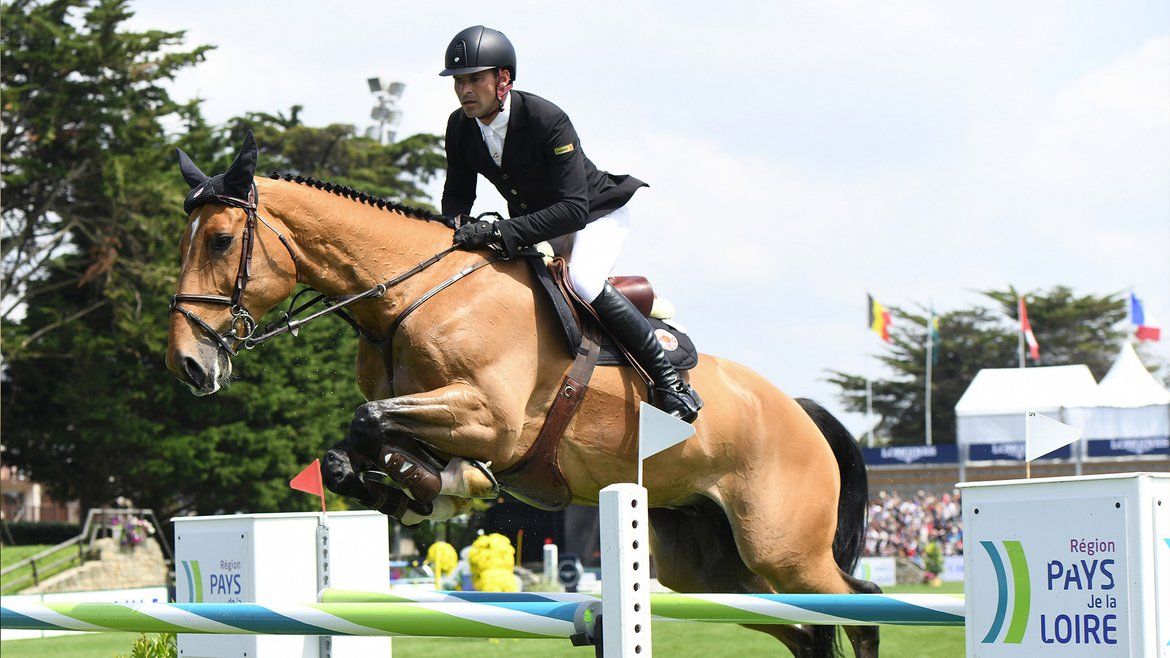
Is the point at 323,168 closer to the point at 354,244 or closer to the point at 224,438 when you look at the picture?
the point at 224,438

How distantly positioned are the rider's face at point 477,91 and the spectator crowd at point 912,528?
2202cm

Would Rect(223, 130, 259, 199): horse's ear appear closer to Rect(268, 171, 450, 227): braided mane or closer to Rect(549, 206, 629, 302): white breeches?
Rect(268, 171, 450, 227): braided mane

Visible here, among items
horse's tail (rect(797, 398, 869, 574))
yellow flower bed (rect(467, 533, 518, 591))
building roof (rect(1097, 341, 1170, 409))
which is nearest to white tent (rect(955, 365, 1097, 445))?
building roof (rect(1097, 341, 1170, 409))

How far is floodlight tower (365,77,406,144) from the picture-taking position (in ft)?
112

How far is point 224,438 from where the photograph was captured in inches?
1057

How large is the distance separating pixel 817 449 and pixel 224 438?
2356 centimetres

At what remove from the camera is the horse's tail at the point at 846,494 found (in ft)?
17.3

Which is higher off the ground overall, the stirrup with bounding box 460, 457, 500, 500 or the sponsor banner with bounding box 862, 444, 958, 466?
the stirrup with bounding box 460, 457, 500, 500

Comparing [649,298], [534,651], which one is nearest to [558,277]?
[649,298]

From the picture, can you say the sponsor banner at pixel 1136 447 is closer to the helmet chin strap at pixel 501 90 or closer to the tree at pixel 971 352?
the tree at pixel 971 352

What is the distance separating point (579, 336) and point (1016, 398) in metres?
10.3

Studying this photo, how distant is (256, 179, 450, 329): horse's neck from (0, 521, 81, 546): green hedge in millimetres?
25036

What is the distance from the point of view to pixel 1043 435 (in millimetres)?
3688

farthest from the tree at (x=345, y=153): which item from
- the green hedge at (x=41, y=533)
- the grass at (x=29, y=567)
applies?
the grass at (x=29, y=567)
